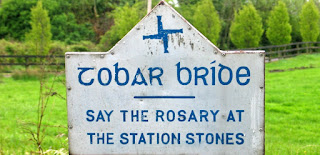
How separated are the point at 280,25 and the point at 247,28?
2.61 meters

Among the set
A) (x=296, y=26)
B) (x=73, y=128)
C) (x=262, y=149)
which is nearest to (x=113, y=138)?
(x=73, y=128)

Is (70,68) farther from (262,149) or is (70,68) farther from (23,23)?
(23,23)

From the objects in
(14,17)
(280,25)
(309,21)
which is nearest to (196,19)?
(280,25)

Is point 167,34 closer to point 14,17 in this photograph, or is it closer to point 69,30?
point 69,30

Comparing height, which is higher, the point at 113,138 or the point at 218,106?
the point at 218,106

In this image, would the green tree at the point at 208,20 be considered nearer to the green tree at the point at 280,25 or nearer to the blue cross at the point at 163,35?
the green tree at the point at 280,25

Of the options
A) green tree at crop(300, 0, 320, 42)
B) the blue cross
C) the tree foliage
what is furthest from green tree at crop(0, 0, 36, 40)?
the blue cross

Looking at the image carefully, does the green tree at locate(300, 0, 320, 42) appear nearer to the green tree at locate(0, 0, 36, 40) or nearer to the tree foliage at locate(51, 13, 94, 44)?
the tree foliage at locate(51, 13, 94, 44)

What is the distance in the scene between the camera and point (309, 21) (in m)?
32.3

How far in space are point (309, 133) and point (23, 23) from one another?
30890 mm

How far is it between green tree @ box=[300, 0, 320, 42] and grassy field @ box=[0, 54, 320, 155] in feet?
48.4

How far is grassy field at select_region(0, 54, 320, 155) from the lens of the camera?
575 centimetres

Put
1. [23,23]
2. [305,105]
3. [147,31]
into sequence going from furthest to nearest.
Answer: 1. [23,23]
2. [305,105]
3. [147,31]

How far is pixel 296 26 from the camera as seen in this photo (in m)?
37.1
